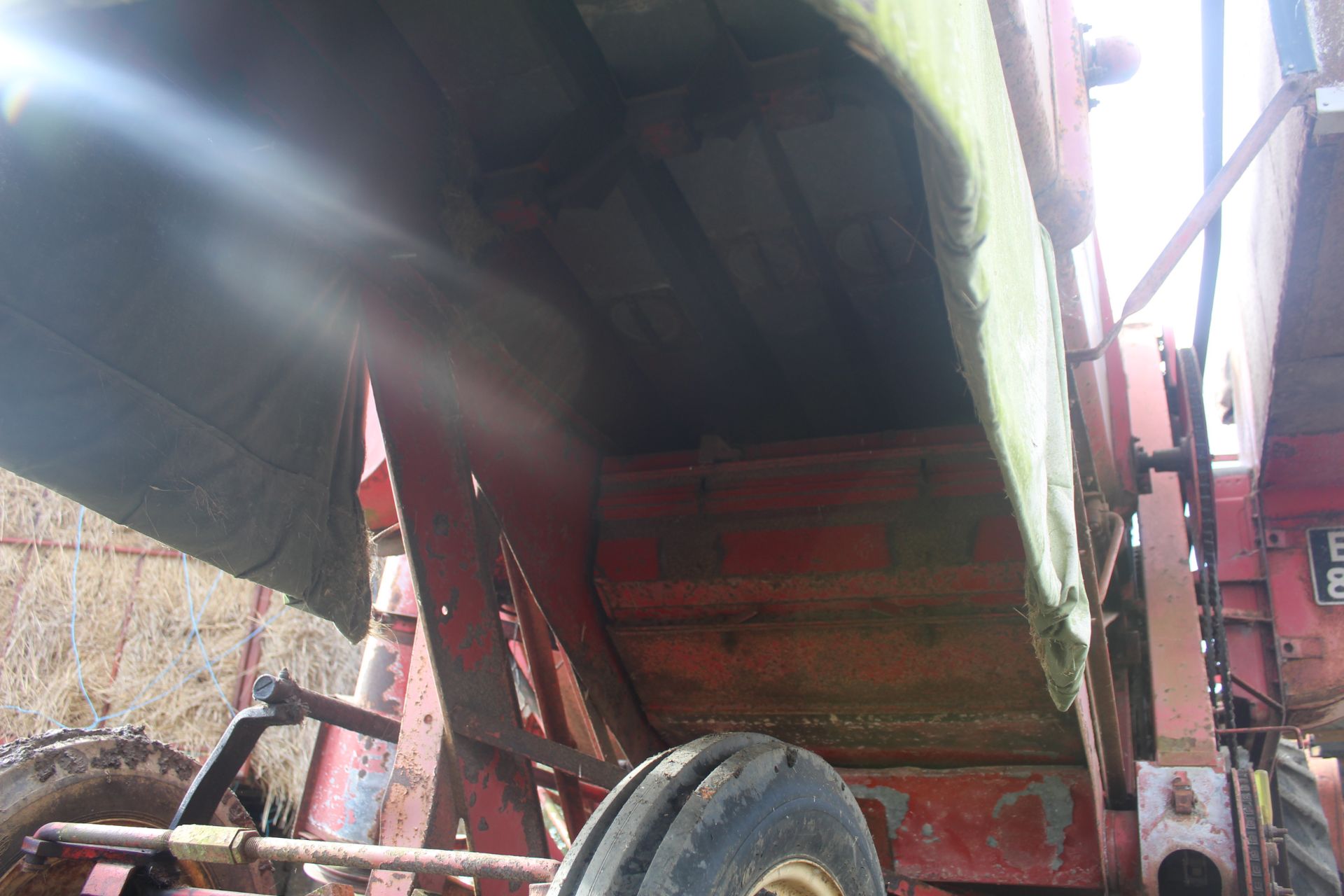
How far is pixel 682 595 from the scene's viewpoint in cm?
272

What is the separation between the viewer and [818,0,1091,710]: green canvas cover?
2.57 feet

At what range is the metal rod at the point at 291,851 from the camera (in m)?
1.54

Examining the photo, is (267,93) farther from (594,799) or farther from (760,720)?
(594,799)

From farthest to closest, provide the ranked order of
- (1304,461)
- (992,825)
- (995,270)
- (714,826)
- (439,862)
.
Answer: (1304,461)
(992,825)
(439,862)
(714,826)
(995,270)

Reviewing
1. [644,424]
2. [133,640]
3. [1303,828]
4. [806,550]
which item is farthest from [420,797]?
[133,640]

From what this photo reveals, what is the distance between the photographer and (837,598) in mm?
2592

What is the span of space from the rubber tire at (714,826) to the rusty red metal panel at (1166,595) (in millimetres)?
1510

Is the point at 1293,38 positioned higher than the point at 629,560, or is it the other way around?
the point at 1293,38

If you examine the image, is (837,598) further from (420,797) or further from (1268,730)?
(1268,730)

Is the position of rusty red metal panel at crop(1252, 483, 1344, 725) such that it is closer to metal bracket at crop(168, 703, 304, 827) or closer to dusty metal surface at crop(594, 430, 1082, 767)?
dusty metal surface at crop(594, 430, 1082, 767)

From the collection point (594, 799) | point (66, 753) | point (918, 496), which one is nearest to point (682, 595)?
point (918, 496)

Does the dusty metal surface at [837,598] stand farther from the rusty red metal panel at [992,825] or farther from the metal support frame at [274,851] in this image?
the metal support frame at [274,851]

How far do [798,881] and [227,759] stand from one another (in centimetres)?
121

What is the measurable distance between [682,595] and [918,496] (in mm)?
733
